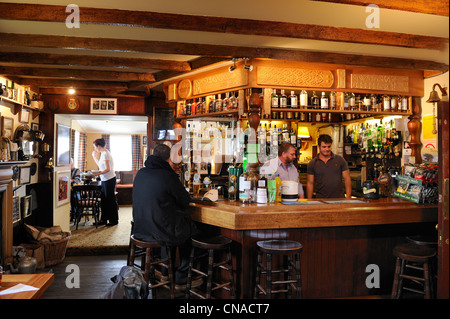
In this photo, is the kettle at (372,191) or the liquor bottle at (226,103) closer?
the kettle at (372,191)

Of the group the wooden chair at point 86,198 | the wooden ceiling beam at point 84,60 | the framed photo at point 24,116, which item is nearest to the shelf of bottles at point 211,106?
the wooden ceiling beam at point 84,60

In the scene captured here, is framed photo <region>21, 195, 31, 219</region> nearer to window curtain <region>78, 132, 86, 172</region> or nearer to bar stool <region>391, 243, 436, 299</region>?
bar stool <region>391, 243, 436, 299</region>

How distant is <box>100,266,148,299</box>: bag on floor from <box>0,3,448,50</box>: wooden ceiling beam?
2.27m

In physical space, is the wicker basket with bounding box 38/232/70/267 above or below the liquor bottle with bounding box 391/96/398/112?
below

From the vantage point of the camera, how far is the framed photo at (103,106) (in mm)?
6914

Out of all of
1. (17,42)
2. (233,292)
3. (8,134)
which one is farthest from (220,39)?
(8,134)

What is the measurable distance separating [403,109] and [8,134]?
560 cm

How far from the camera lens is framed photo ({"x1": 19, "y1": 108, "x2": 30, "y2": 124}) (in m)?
5.63

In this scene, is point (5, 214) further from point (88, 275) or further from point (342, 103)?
point (342, 103)

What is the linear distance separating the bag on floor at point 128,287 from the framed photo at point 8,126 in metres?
3.99

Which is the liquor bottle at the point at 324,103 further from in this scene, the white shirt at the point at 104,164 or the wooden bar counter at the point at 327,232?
the white shirt at the point at 104,164

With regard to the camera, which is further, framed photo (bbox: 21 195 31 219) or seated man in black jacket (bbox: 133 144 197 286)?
framed photo (bbox: 21 195 31 219)

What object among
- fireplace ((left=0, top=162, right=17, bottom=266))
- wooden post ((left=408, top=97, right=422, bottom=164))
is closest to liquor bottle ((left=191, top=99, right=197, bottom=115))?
fireplace ((left=0, top=162, right=17, bottom=266))

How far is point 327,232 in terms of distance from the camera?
361 centimetres
